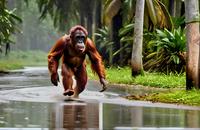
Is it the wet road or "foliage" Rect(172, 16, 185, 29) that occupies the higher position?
"foliage" Rect(172, 16, 185, 29)

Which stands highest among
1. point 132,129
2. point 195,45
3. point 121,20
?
point 121,20

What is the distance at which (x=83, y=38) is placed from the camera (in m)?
13.0

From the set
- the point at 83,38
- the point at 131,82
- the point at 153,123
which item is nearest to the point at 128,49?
the point at 131,82

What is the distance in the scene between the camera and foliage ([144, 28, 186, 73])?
24.0 meters

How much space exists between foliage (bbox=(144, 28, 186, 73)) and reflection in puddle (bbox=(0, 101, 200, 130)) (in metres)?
12.3

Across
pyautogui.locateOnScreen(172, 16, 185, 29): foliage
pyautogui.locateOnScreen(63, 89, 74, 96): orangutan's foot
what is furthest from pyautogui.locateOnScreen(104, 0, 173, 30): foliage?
pyautogui.locateOnScreen(63, 89, 74, 96): orangutan's foot

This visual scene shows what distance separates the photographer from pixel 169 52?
24484mm

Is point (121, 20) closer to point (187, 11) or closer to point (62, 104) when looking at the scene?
point (187, 11)

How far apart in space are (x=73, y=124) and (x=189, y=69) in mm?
6927

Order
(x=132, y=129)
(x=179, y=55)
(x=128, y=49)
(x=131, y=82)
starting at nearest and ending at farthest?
1. (x=132, y=129)
2. (x=131, y=82)
3. (x=179, y=55)
4. (x=128, y=49)

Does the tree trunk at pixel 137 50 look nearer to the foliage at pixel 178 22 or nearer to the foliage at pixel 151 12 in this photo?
the foliage at pixel 151 12

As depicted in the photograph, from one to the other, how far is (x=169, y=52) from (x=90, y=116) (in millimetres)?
15188

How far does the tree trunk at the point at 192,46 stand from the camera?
1470 centimetres

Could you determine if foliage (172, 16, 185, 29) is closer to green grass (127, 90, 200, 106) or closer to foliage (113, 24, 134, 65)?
foliage (113, 24, 134, 65)
